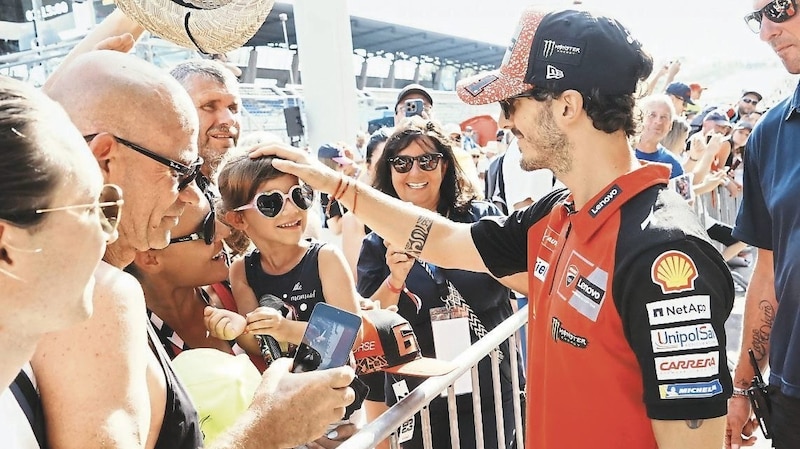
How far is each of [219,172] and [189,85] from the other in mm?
427

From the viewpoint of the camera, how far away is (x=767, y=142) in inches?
89.0

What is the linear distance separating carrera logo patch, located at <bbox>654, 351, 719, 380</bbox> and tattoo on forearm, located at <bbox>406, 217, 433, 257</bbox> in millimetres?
1124

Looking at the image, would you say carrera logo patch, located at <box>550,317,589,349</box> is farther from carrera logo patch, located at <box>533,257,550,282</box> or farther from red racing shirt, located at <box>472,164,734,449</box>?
carrera logo patch, located at <box>533,257,550,282</box>

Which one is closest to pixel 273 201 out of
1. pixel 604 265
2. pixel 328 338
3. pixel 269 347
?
pixel 269 347

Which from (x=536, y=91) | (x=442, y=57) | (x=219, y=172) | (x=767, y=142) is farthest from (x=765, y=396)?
(x=442, y=57)

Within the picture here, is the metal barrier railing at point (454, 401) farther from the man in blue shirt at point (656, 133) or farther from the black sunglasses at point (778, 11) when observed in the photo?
the man in blue shirt at point (656, 133)

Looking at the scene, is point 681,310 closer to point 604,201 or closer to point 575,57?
point 604,201

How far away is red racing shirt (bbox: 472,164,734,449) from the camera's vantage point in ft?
4.62

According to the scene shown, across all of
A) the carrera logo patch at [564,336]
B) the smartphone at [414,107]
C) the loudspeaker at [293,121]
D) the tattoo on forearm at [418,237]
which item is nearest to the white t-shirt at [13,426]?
the carrera logo patch at [564,336]

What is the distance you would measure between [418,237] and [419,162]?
2.32 feet

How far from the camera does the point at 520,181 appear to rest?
13.9 ft

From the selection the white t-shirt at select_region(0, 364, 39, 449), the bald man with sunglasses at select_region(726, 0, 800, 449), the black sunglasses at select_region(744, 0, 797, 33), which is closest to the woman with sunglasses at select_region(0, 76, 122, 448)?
the white t-shirt at select_region(0, 364, 39, 449)

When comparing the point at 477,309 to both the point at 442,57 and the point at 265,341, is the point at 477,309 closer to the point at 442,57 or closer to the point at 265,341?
the point at 265,341

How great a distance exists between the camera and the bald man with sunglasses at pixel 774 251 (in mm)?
2059
